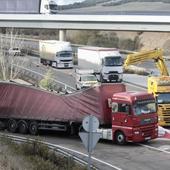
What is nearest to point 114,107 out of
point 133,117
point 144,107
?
point 133,117

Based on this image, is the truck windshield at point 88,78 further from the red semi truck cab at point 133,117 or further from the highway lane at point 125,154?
the red semi truck cab at point 133,117

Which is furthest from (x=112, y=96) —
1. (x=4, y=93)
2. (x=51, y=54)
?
(x=51, y=54)

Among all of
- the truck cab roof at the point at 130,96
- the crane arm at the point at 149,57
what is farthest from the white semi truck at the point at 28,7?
the truck cab roof at the point at 130,96

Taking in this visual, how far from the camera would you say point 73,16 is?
7938 cm

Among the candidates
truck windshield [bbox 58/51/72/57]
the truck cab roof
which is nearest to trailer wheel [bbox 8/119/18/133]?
the truck cab roof

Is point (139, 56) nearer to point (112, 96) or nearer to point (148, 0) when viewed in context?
point (112, 96)

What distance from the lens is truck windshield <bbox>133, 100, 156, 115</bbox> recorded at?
27.2 meters

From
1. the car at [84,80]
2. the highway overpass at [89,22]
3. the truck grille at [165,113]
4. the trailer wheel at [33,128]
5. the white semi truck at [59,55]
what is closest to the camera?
the trailer wheel at [33,128]

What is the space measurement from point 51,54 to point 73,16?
12.6m

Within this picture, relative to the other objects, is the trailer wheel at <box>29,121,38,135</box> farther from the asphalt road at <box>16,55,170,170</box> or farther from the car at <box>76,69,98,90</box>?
the car at <box>76,69,98,90</box>

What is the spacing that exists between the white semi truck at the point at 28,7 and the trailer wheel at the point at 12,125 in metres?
55.3

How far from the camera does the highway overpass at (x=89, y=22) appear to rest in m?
70.8

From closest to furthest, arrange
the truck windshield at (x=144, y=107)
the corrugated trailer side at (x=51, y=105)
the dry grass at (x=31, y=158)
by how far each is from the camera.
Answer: the dry grass at (x=31, y=158), the truck windshield at (x=144, y=107), the corrugated trailer side at (x=51, y=105)

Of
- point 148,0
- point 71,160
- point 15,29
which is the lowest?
point 71,160
